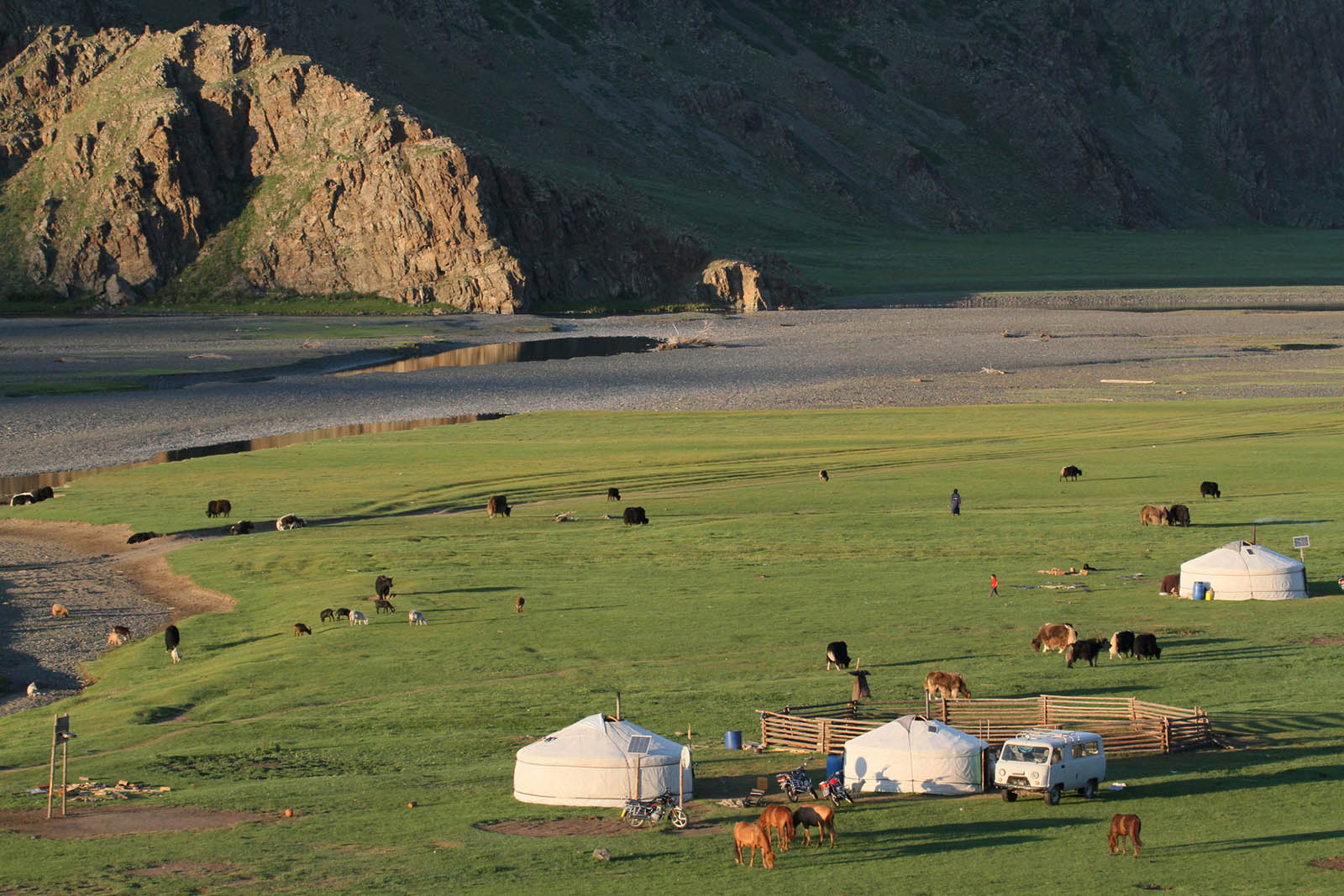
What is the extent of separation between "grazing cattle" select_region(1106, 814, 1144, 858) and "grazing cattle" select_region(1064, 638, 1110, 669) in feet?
36.7

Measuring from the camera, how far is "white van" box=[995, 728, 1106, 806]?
84.4ft

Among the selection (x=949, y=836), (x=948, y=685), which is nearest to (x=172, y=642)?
(x=948, y=685)

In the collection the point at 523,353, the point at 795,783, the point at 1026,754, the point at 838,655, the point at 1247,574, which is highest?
the point at 523,353

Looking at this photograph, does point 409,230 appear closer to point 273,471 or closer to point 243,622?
point 273,471

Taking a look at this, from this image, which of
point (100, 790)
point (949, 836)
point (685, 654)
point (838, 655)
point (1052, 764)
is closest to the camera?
point (949, 836)

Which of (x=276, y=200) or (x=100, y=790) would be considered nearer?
Result: (x=100, y=790)

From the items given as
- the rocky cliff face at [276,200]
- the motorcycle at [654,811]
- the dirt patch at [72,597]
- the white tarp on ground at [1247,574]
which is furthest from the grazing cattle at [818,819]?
the rocky cliff face at [276,200]

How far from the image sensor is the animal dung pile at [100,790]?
2778 cm

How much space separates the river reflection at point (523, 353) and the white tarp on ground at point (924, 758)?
89.2m

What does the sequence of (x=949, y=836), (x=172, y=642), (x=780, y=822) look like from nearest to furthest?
(x=780, y=822) < (x=949, y=836) < (x=172, y=642)

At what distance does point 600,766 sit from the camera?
26438 mm

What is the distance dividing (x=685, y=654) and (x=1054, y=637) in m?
8.12

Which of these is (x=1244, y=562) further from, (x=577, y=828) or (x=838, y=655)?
(x=577, y=828)

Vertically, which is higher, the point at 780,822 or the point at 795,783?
the point at 795,783
